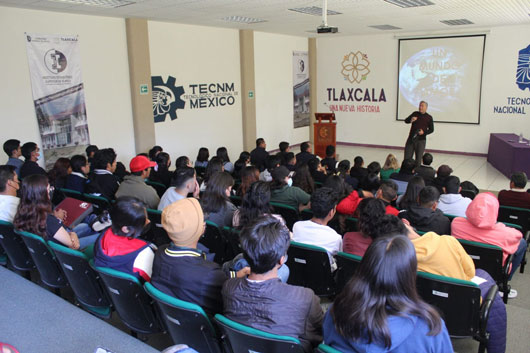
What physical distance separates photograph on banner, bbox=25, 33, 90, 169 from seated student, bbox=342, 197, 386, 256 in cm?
573

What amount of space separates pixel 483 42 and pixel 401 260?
10246mm

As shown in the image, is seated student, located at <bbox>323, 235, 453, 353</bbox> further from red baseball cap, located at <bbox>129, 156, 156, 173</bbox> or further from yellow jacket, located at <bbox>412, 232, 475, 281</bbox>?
red baseball cap, located at <bbox>129, 156, 156, 173</bbox>

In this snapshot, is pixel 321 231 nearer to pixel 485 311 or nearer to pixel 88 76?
pixel 485 311

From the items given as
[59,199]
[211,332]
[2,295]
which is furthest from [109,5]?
[211,332]

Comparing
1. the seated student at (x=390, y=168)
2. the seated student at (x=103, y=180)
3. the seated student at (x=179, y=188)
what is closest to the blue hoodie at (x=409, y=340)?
the seated student at (x=179, y=188)

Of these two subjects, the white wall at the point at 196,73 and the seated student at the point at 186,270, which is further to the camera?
the white wall at the point at 196,73

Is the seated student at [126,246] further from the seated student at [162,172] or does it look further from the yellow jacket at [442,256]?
the seated student at [162,172]

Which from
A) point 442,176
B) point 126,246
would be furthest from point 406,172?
point 126,246

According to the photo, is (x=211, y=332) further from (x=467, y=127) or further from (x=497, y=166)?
(x=467, y=127)

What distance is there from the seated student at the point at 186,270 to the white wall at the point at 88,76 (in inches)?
206

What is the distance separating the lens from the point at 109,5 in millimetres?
6547

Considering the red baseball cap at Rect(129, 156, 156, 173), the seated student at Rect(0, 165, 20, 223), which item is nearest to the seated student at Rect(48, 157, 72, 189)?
the red baseball cap at Rect(129, 156, 156, 173)

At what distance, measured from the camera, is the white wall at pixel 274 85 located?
11.1m

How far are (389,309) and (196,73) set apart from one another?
27.7ft
